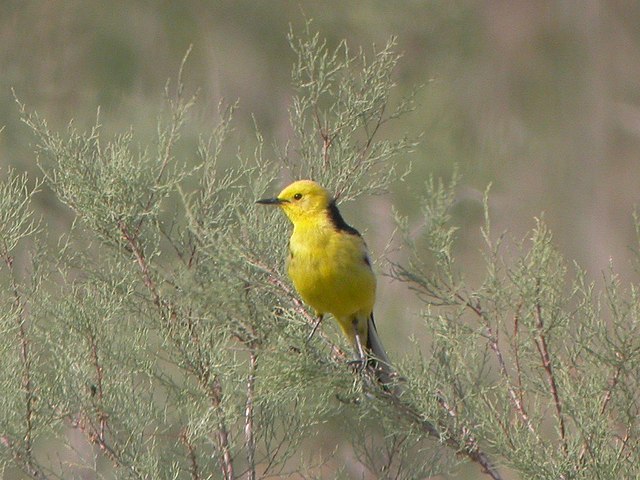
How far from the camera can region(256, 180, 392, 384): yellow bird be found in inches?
123

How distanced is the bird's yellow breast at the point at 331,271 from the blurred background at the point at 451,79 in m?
4.61

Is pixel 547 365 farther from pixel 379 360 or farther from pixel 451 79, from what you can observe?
pixel 451 79

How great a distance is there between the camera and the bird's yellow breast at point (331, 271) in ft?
10.2

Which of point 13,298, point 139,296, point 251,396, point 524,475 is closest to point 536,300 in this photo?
point 524,475

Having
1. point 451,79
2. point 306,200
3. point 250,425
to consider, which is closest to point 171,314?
point 250,425

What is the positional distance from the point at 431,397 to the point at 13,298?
1.11 metres

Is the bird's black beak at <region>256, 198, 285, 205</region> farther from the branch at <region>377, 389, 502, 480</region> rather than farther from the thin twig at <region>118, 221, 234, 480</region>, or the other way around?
the branch at <region>377, 389, 502, 480</region>

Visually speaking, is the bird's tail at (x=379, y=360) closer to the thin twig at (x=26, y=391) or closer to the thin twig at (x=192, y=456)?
the thin twig at (x=192, y=456)

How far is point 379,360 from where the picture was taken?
2.70 metres

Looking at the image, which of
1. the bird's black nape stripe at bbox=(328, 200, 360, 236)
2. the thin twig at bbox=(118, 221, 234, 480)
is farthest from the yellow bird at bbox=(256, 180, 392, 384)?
the thin twig at bbox=(118, 221, 234, 480)

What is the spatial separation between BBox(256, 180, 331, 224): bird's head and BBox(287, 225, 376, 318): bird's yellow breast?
4 cm

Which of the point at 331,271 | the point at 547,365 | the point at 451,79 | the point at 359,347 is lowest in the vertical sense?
the point at 451,79

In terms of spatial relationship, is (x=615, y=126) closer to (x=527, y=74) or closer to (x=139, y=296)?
(x=527, y=74)

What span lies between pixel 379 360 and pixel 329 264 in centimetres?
55
